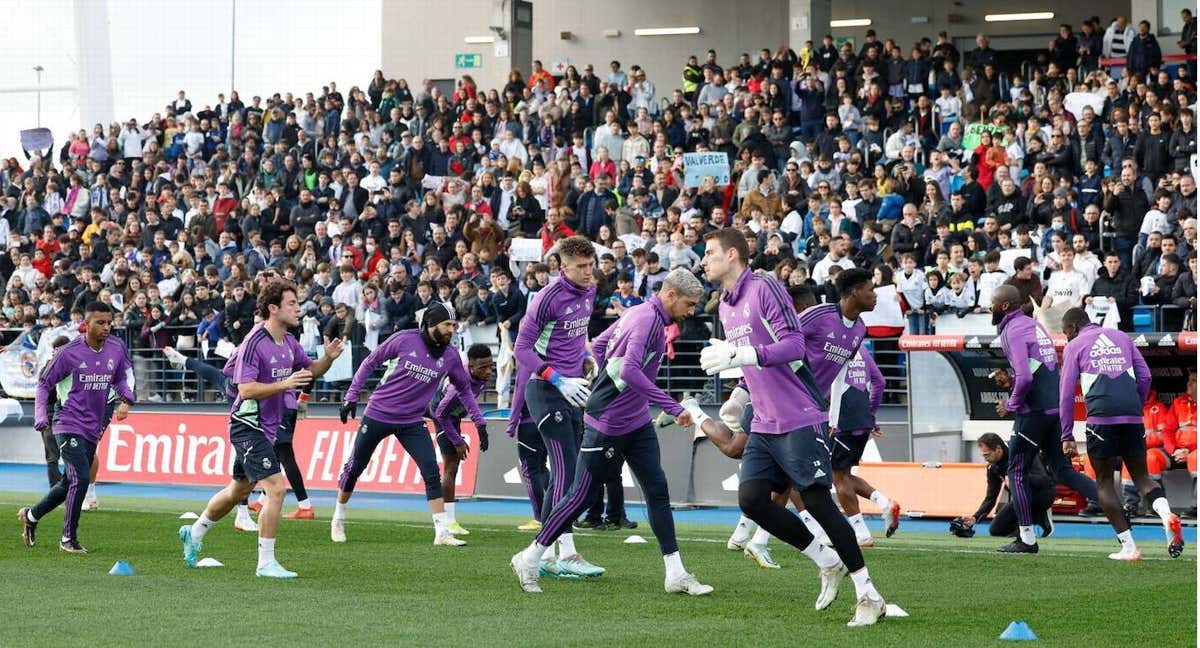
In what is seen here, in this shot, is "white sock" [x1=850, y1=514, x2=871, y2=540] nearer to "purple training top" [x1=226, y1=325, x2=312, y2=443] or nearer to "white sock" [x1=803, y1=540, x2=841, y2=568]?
"white sock" [x1=803, y1=540, x2=841, y2=568]

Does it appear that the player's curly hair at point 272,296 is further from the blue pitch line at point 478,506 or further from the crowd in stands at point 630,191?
the crowd in stands at point 630,191

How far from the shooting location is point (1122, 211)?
22297mm

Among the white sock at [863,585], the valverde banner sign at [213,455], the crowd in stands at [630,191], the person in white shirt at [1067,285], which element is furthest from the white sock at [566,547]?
the person in white shirt at [1067,285]

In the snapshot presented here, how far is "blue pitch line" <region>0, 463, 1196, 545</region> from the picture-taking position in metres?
16.6

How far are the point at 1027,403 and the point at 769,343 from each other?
4.99 meters

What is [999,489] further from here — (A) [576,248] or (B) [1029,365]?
(A) [576,248]

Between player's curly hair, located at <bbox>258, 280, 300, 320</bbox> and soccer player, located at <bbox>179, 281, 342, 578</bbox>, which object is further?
player's curly hair, located at <bbox>258, 280, 300, 320</bbox>

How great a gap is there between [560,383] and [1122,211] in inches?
508

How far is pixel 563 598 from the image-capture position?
35.0 ft

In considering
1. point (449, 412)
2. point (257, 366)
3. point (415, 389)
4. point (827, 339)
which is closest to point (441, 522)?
point (415, 389)

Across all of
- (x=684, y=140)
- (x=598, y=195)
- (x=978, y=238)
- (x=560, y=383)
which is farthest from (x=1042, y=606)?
(x=684, y=140)

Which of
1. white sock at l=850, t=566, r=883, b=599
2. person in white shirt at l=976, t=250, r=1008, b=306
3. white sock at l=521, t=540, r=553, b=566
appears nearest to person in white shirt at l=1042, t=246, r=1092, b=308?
person in white shirt at l=976, t=250, r=1008, b=306

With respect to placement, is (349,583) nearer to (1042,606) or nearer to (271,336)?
(271,336)

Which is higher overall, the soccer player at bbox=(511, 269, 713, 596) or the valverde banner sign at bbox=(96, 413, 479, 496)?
the soccer player at bbox=(511, 269, 713, 596)
